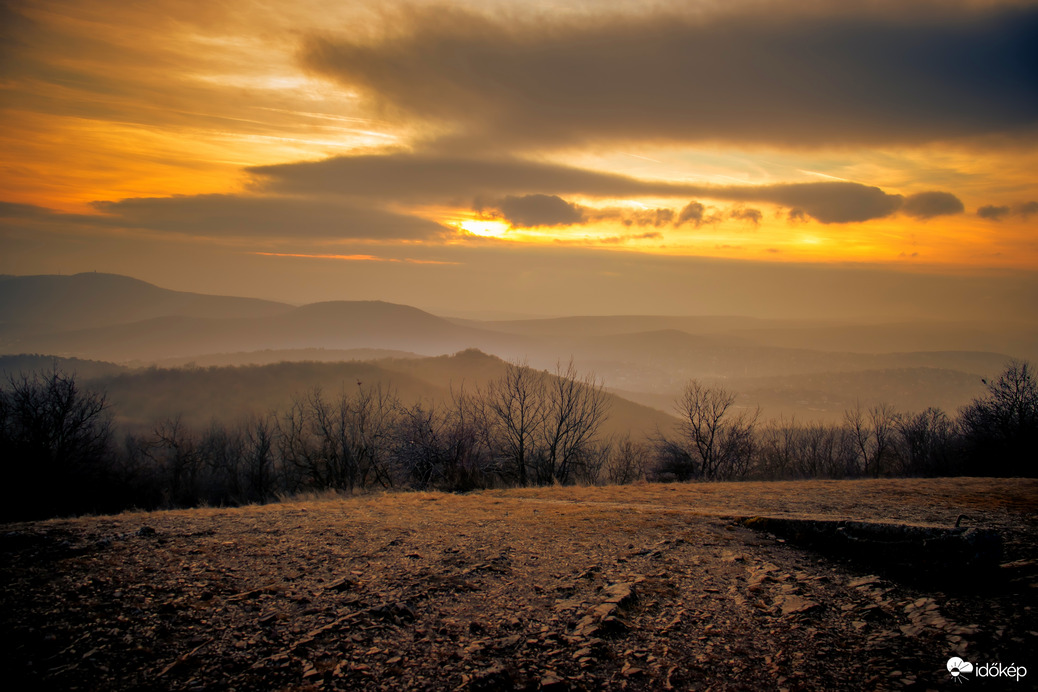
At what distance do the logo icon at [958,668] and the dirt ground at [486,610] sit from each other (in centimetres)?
7

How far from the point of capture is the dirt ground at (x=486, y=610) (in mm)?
4695

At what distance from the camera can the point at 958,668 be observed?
15.2 feet

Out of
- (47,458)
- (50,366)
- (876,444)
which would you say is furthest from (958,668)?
(50,366)

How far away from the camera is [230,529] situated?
31.8 feet

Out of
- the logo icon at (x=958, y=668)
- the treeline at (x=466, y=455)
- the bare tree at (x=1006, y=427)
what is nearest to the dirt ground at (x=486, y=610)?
the logo icon at (x=958, y=668)

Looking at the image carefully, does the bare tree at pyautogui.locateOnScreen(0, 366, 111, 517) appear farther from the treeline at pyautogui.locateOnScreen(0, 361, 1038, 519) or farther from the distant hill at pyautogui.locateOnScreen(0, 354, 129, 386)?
the distant hill at pyautogui.locateOnScreen(0, 354, 129, 386)

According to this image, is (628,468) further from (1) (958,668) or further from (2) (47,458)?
(2) (47,458)

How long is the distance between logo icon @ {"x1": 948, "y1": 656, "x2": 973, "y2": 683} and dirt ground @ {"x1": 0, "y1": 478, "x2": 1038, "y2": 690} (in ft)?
0.24

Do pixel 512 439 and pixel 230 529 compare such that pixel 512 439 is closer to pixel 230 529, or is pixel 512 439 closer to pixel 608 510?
pixel 608 510

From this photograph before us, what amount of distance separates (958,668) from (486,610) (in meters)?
4.87

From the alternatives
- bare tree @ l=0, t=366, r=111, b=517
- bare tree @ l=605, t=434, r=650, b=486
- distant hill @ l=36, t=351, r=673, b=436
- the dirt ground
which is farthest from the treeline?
distant hill @ l=36, t=351, r=673, b=436

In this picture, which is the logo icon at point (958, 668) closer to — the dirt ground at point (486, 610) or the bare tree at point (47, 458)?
the dirt ground at point (486, 610)

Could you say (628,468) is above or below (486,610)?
below

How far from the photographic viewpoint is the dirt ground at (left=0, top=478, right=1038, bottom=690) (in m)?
4.70
